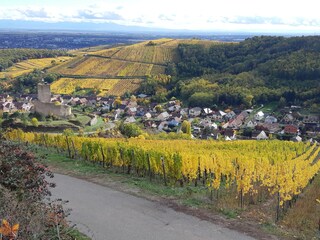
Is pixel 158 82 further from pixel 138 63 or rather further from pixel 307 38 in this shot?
pixel 307 38

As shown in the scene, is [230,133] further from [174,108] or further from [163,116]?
[174,108]

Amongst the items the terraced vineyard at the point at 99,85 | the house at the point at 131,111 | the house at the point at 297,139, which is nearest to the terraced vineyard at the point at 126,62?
the terraced vineyard at the point at 99,85

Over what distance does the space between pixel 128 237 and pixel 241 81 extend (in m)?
83.0

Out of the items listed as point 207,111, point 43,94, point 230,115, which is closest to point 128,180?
point 43,94

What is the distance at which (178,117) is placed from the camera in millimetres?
75125

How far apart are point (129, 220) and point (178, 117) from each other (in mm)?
63240

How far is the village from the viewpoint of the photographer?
57094mm

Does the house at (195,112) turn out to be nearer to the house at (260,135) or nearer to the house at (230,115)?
the house at (230,115)

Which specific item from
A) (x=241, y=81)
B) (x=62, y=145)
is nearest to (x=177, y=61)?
(x=241, y=81)

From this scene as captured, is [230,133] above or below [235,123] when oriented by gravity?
above

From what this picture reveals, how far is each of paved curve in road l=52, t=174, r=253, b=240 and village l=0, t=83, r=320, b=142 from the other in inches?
1315

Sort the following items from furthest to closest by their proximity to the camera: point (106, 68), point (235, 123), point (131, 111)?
point (106, 68) < point (131, 111) < point (235, 123)

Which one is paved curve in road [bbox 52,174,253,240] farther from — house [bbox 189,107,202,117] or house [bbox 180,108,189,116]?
house [bbox 189,107,202,117]

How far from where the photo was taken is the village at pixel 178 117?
57.1m
